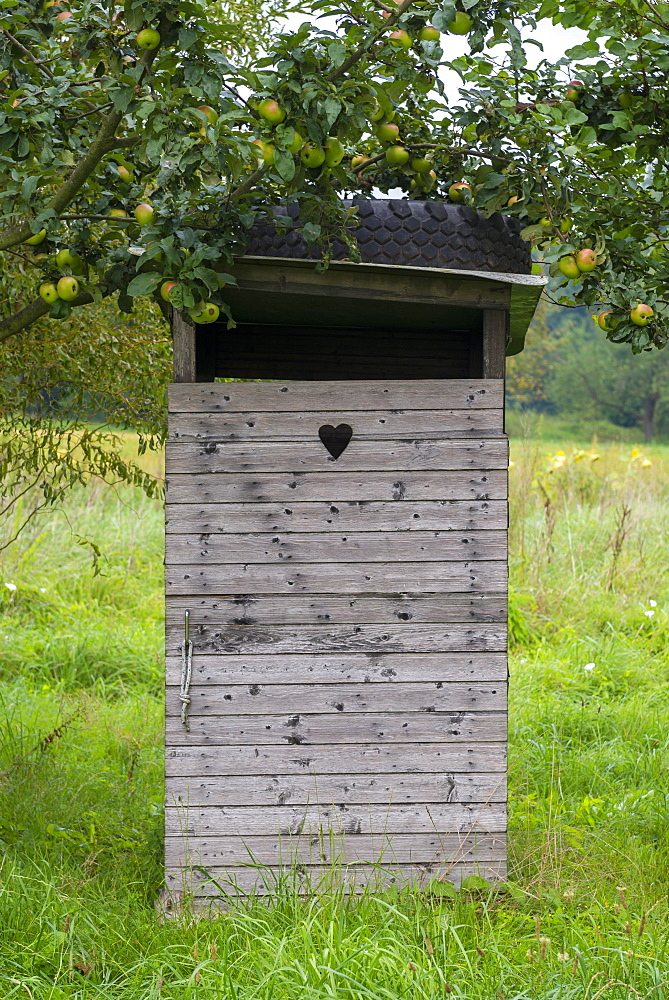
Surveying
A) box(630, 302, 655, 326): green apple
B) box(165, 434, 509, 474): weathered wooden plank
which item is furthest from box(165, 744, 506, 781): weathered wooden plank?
box(630, 302, 655, 326): green apple

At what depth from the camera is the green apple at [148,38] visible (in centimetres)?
226

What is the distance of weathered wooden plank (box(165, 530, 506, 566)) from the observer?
2885 millimetres

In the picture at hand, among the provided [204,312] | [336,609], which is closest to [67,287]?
[204,312]

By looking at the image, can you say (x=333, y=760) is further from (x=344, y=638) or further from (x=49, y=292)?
(x=49, y=292)

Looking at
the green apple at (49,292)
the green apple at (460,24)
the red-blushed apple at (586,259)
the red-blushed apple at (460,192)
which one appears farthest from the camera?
the red-blushed apple at (460,192)

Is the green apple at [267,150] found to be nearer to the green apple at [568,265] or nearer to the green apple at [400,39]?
the green apple at [400,39]

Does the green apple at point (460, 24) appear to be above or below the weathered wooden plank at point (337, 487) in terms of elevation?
above

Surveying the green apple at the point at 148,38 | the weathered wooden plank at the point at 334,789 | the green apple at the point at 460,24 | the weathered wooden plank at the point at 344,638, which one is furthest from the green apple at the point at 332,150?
the weathered wooden plank at the point at 334,789

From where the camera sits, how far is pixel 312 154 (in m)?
2.40

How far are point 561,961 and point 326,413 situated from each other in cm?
173

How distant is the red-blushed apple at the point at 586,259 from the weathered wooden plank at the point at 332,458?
0.58 m

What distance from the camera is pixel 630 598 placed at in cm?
689

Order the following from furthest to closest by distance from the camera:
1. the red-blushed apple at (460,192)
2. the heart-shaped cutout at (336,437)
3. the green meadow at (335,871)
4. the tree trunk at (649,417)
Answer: the tree trunk at (649,417) → the red-blushed apple at (460,192) → the heart-shaped cutout at (336,437) → the green meadow at (335,871)

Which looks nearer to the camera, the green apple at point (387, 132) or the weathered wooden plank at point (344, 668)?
the green apple at point (387, 132)
